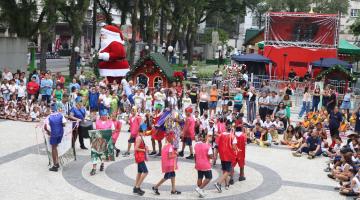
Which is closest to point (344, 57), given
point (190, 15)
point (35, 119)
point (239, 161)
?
point (190, 15)

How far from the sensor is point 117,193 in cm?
1134

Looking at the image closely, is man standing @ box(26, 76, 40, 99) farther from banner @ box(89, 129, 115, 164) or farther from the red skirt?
banner @ box(89, 129, 115, 164)

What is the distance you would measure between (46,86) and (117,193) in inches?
468

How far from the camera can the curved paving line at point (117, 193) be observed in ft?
37.1

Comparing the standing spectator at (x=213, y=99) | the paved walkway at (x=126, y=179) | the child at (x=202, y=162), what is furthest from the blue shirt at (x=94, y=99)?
the child at (x=202, y=162)

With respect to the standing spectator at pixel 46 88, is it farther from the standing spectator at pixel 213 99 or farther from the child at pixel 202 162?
the child at pixel 202 162

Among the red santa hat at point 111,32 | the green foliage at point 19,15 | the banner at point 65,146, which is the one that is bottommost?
the banner at point 65,146

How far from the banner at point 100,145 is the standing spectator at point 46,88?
9.95m

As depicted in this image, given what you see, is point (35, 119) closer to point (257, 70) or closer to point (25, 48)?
point (25, 48)

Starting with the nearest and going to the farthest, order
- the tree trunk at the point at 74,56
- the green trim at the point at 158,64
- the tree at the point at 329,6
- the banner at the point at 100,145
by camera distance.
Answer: the banner at the point at 100,145
the green trim at the point at 158,64
the tree trunk at the point at 74,56
the tree at the point at 329,6

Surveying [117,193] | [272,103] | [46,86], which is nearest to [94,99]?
[46,86]

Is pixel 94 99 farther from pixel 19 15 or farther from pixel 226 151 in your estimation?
pixel 19 15

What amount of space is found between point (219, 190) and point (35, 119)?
11.0m

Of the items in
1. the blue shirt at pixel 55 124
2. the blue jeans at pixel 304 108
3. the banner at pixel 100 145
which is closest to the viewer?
the banner at pixel 100 145
